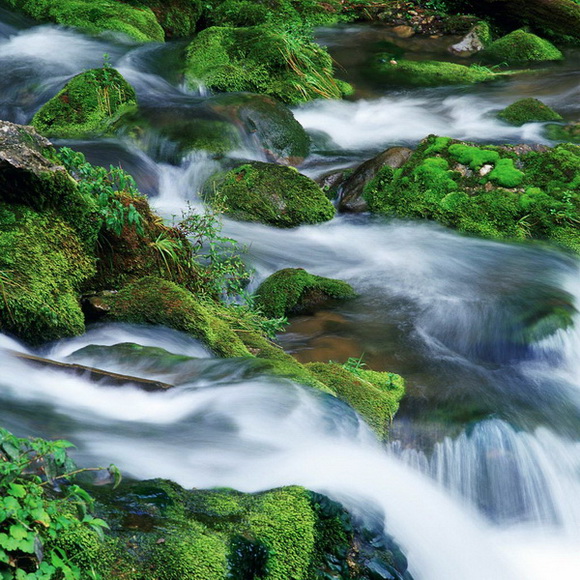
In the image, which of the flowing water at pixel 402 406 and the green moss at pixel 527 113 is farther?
the green moss at pixel 527 113

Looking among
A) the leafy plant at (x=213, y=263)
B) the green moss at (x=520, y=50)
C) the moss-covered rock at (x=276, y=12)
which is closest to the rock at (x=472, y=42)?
the green moss at (x=520, y=50)

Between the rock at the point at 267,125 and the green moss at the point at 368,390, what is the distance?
5136 millimetres

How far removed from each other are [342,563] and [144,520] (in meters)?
0.85

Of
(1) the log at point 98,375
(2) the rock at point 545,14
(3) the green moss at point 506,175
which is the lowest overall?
(3) the green moss at point 506,175

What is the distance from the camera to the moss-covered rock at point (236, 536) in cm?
260

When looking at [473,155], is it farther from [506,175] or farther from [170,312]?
[170,312]

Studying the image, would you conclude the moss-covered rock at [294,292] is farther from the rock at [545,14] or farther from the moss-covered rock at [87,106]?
the rock at [545,14]

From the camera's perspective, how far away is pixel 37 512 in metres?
2.36

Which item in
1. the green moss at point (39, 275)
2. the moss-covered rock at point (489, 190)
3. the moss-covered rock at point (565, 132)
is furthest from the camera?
the moss-covered rock at point (565, 132)

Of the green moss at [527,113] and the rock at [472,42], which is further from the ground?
the rock at [472,42]

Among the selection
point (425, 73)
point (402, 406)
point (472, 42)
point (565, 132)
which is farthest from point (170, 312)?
point (472, 42)

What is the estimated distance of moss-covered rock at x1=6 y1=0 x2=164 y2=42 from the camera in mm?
13055

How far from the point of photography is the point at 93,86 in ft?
32.6

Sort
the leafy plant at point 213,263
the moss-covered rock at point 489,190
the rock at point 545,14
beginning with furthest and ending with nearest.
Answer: the rock at point 545,14, the moss-covered rock at point 489,190, the leafy plant at point 213,263
